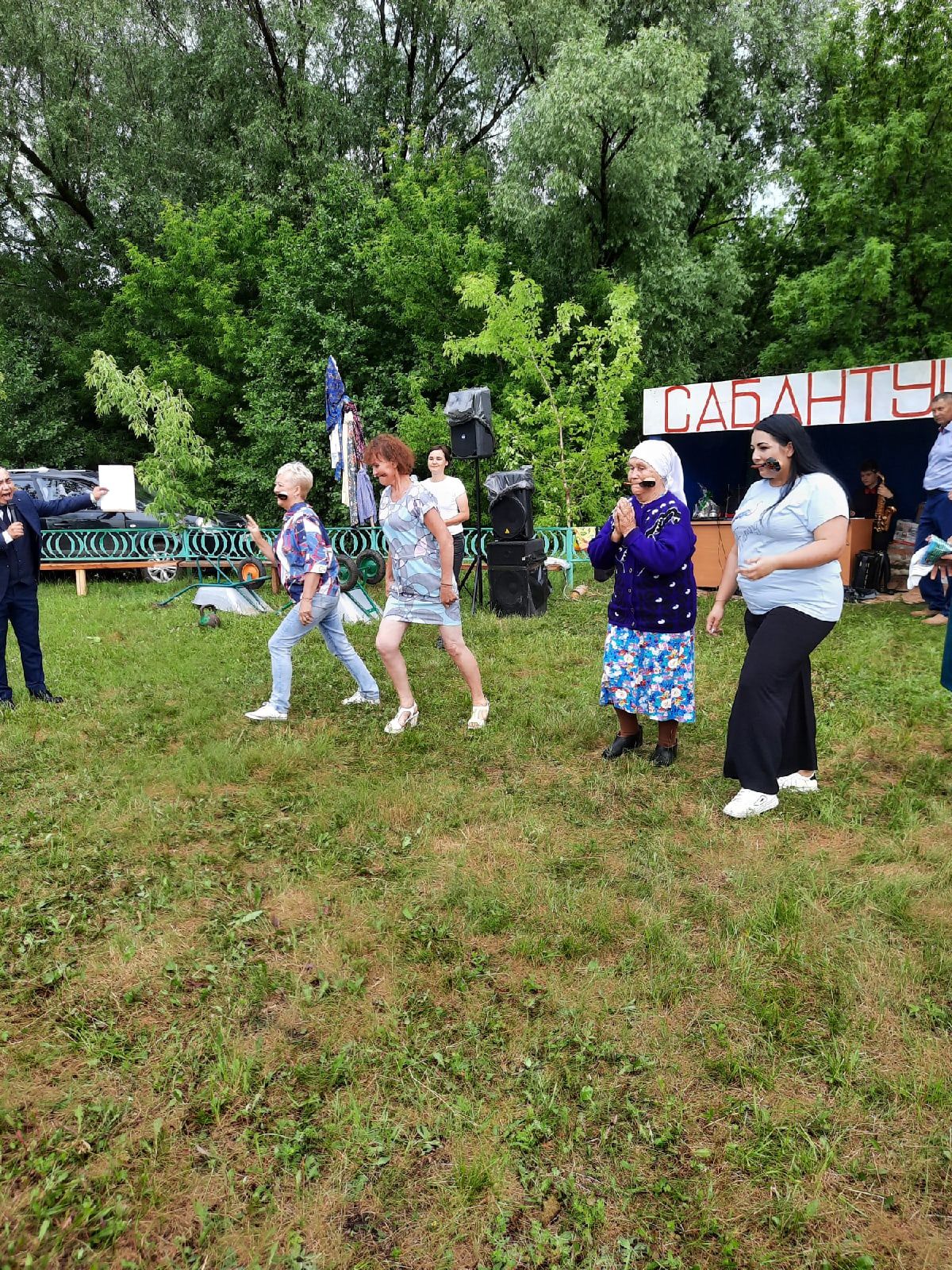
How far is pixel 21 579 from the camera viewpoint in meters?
5.95

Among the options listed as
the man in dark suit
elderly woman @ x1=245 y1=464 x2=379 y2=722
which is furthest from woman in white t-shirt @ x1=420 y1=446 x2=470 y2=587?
the man in dark suit

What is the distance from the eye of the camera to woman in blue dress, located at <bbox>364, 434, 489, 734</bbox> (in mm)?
4926

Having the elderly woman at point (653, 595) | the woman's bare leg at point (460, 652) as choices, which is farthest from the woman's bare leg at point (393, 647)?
the elderly woman at point (653, 595)

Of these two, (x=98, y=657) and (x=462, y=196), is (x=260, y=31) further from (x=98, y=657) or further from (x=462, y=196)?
(x=98, y=657)

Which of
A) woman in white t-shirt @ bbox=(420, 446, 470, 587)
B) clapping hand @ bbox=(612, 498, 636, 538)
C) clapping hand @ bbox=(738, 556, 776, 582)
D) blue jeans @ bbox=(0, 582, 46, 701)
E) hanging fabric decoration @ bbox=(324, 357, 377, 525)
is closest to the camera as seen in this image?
clapping hand @ bbox=(738, 556, 776, 582)

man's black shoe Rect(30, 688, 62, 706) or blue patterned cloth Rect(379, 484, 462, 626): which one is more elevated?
blue patterned cloth Rect(379, 484, 462, 626)

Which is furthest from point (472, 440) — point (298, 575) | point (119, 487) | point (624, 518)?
point (624, 518)

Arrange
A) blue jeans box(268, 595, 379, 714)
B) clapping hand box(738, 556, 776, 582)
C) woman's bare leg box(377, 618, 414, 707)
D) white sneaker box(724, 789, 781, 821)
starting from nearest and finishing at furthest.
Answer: clapping hand box(738, 556, 776, 582) → white sneaker box(724, 789, 781, 821) → woman's bare leg box(377, 618, 414, 707) → blue jeans box(268, 595, 379, 714)

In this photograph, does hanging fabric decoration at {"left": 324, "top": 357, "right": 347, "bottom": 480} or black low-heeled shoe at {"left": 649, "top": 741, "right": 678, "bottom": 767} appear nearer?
black low-heeled shoe at {"left": 649, "top": 741, "right": 678, "bottom": 767}

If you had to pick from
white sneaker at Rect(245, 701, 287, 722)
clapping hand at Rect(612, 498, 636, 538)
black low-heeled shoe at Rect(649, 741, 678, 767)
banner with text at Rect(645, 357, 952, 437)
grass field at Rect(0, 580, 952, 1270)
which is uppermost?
banner with text at Rect(645, 357, 952, 437)

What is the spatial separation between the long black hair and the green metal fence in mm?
8035

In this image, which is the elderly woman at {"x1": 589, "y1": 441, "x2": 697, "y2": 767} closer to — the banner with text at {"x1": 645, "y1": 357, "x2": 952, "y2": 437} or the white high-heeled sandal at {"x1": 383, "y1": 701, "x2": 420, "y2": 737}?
the white high-heeled sandal at {"x1": 383, "y1": 701, "x2": 420, "y2": 737}

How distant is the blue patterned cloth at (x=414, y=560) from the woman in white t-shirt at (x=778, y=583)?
1817 millimetres

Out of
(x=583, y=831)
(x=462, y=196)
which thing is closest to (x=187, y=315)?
(x=462, y=196)
